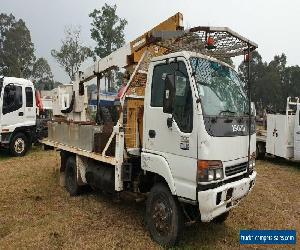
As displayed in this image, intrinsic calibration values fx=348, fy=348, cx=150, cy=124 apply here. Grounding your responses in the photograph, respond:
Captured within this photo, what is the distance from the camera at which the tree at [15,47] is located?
58281mm

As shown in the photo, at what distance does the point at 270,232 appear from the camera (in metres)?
5.62

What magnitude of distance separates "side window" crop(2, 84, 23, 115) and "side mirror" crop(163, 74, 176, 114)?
30.1ft

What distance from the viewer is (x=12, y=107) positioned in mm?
12422

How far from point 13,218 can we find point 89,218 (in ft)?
4.41

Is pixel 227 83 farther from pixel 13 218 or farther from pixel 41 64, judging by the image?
pixel 41 64

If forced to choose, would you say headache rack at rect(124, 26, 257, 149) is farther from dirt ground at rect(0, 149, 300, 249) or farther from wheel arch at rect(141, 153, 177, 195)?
dirt ground at rect(0, 149, 300, 249)

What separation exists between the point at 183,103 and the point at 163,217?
1686mm

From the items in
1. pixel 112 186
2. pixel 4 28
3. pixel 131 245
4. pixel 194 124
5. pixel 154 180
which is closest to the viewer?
pixel 194 124

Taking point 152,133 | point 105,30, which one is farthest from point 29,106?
point 105,30

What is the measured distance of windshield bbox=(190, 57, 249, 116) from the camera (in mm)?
4673

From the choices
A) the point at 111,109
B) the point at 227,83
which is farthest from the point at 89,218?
the point at 227,83

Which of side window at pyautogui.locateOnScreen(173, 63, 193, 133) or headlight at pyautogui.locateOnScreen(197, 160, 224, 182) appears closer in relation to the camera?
headlight at pyautogui.locateOnScreen(197, 160, 224, 182)

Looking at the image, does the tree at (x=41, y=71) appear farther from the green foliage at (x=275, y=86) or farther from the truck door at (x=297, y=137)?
the truck door at (x=297, y=137)

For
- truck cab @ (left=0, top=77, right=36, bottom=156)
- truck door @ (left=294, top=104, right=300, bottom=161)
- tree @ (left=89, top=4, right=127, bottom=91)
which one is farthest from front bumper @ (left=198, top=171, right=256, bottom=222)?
tree @ (left=89, top=4, right=127, bottom=91)
